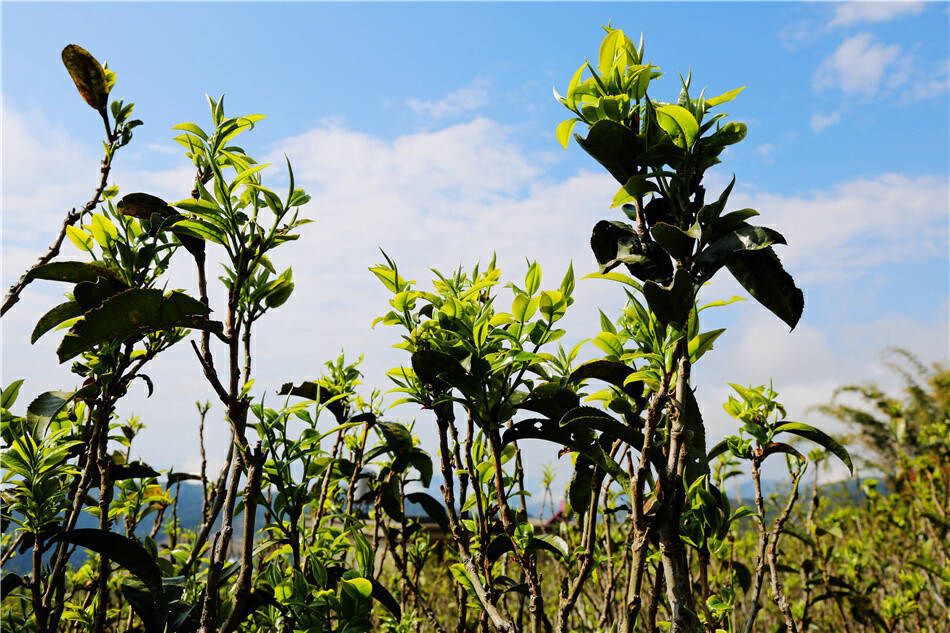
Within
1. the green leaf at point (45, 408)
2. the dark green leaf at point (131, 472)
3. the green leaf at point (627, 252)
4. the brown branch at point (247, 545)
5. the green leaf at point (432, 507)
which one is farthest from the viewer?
the green leaf at point (432, 507)

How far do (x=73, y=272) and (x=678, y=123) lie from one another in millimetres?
1115

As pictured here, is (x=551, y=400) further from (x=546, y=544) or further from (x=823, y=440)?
(x=823, y=440)

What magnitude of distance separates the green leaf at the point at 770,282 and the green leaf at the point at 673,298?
10 centimetres

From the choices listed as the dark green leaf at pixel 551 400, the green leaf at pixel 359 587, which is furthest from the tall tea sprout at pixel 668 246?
the green leaf at pixel 359 587

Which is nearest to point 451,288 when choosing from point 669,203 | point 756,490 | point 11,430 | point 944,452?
point 669,203

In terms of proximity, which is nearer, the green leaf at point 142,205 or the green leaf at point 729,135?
the green leaf at point 729,135

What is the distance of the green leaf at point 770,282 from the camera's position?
925 millimetres

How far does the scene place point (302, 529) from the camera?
1195mm

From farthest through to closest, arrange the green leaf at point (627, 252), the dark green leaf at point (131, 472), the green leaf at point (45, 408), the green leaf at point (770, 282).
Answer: the dark green leaf at point (131, 472) → the green leaf at point (45, 408) → the green leaf at point (627, 252) → the green leaf at point (770, 282)

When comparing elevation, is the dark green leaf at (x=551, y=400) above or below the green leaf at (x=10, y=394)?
below

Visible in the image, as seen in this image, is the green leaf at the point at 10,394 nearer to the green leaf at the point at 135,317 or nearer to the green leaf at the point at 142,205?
the green leaf at the point at 142,205

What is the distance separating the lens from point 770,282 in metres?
0.94

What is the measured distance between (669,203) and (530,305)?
307 millimetres

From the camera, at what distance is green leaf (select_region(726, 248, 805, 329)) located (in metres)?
0.92
